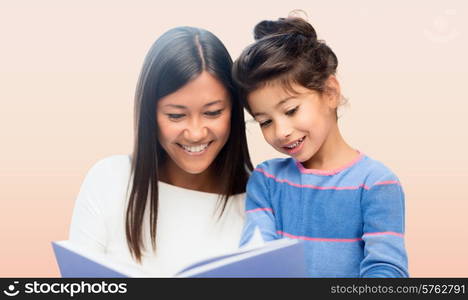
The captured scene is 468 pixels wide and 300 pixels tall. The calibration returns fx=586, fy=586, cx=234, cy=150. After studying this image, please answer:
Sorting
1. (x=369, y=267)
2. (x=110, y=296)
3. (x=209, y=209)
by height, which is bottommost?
(x=110, y=296)

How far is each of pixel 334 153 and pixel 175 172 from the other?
30.1 inches

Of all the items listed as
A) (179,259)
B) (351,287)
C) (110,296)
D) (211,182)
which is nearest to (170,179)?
(211,182)

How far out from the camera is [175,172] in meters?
2.61

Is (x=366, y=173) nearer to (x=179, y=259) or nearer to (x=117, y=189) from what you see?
(x=179, y=259)

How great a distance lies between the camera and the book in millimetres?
1624

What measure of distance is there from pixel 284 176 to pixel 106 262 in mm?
799

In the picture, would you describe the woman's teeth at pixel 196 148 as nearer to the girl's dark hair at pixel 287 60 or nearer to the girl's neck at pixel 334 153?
the girl's dark hair at pixel 287 60

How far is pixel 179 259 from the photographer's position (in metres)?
2.43

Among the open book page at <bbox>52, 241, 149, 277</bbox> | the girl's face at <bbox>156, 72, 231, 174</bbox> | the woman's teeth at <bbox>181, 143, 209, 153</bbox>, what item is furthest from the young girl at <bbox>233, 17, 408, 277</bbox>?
the open book page at <bbox>52, 241, 149, 277</bbox>

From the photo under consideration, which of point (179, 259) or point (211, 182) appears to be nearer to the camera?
point (179, 259)

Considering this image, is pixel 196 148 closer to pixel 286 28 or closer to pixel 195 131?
pixel 195 131

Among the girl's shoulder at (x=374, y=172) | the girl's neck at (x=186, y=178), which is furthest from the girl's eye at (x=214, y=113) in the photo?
the girl's shoulder at (x=374, y=172)

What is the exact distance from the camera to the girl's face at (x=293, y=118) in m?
2.08

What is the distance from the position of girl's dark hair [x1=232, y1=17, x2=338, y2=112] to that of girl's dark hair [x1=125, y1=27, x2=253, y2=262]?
16 centimetres
